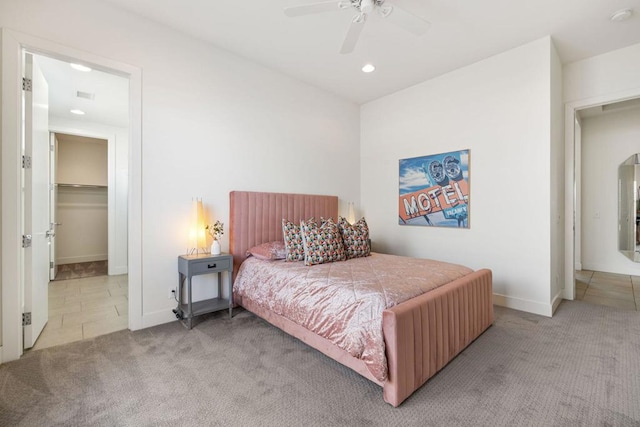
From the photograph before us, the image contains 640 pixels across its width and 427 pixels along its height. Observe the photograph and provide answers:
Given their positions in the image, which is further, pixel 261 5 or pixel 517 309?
pixel 517 309

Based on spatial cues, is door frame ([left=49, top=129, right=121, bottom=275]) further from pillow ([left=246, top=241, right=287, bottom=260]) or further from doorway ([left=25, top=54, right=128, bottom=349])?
pillow ([left=246, top=241, right=287, bottom=260])

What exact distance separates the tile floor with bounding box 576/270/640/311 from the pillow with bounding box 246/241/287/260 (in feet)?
13.1

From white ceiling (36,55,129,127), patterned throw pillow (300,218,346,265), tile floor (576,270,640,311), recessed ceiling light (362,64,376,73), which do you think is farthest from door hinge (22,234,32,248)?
tile floor (576,270,640,311)

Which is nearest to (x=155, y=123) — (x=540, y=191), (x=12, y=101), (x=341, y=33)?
→ (x=12, y=101)

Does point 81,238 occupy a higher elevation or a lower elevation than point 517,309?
higher

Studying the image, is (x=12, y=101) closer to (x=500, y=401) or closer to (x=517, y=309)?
(x=500, y=401)

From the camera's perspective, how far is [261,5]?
271 centimetres

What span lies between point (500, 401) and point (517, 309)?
6.65ft

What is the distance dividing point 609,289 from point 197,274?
5.66 meters

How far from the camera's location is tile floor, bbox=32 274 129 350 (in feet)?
9.18

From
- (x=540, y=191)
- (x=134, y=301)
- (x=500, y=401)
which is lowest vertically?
(x=500, y=401)

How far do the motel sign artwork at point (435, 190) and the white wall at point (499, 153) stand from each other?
102mm

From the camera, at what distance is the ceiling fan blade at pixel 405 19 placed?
88.3 inches

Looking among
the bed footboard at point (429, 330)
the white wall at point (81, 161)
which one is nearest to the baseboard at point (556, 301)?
the bed footboard at point (429, 330)
